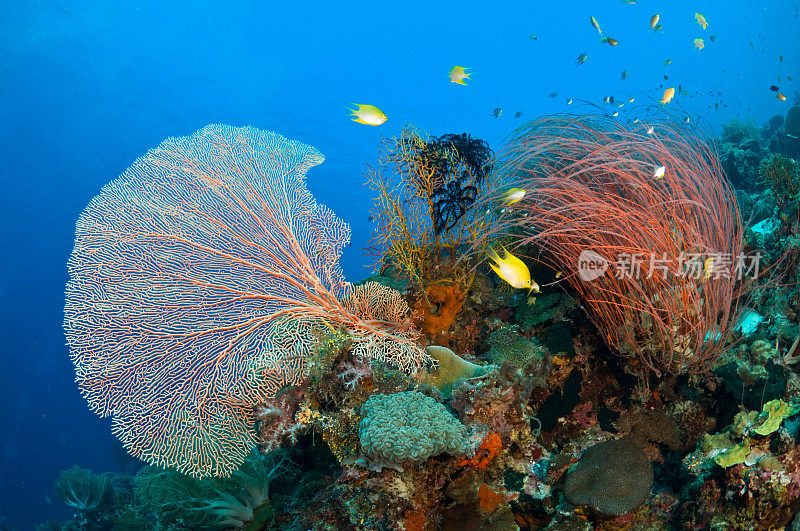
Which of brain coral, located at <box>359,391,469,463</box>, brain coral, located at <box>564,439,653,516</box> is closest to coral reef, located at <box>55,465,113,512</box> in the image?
brain coral, located at <box>359,391,469,463</box>

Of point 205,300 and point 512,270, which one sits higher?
point 512,270

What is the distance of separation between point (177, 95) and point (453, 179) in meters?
50.5

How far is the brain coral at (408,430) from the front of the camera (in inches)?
100

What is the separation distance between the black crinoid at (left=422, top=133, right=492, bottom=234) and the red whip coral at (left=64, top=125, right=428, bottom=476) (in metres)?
1.13

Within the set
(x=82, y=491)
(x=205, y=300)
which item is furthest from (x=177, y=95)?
(x=205, y=300)

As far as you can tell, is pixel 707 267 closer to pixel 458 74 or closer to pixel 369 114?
pixel 369 114

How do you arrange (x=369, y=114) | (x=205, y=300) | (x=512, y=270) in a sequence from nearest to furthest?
(x=512, y=270), (x=205, y=300), (x=369, y=114)

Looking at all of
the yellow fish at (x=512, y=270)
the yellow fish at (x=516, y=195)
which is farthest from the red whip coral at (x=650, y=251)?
the yellow fish at (x=512, y=270)

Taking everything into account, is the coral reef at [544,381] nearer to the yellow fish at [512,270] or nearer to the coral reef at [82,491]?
the yellow fish at [512,270]

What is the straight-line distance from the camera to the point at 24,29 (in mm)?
38750

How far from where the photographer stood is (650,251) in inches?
124

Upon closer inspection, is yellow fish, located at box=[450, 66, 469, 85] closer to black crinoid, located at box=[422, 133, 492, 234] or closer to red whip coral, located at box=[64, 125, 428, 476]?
black crinoid, located at box=[422, 133, 492, 234]

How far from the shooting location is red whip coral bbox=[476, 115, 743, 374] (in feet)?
10.4

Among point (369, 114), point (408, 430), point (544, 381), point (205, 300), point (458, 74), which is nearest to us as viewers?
point (408, 430)
